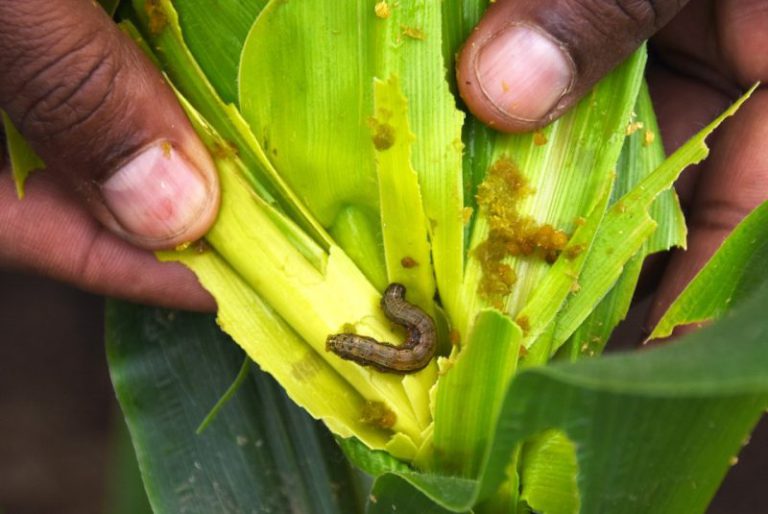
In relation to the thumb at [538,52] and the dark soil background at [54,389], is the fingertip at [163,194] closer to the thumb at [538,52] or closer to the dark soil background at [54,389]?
the thumb at [538,52]

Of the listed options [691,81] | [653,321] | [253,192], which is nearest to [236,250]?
[253,192]

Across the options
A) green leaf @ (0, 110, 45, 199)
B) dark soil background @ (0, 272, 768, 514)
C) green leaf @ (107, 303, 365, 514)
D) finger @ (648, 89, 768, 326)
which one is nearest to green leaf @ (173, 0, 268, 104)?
green leaf @ (0, 110, 45, 199)

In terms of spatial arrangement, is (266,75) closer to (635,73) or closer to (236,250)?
(236,250)

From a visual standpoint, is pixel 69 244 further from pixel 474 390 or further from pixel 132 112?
pixel 474 390

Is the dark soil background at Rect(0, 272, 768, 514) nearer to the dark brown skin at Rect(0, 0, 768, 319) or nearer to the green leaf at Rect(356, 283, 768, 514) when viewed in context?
the dark brown skin at Rect(0, 0, 768, 319)

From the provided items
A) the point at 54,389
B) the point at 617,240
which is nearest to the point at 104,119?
the point at 617,240

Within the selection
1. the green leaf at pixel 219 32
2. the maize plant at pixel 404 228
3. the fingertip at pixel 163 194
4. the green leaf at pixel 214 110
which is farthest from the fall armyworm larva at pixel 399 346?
the green leaf at pixel 219 32
